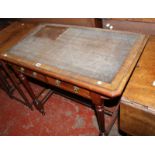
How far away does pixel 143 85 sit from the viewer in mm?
1139

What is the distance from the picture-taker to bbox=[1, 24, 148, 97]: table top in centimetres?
114

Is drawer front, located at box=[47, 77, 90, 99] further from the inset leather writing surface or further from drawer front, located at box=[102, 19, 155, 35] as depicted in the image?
drawer front, located at box=[102, 19, 155, 35]

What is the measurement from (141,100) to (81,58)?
1.86 ft

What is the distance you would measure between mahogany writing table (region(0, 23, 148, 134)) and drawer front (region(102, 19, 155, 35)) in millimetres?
246

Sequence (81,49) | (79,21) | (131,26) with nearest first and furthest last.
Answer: (81,49) < (131,26) < (79,21)

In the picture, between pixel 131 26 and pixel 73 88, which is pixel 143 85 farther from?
pixel 131 26

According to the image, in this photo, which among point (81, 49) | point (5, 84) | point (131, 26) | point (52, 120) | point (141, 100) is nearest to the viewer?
point (141, 100)

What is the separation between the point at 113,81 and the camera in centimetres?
110

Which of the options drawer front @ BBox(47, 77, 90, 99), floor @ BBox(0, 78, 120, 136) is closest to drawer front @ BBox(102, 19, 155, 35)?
drawer front @ BBox(47, 77, 90, 99)

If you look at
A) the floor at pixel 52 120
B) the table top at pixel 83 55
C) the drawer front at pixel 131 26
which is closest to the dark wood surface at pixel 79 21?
the drawer front at pixel 131 26

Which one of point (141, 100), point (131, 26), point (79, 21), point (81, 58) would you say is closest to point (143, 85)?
point (141, 100)
